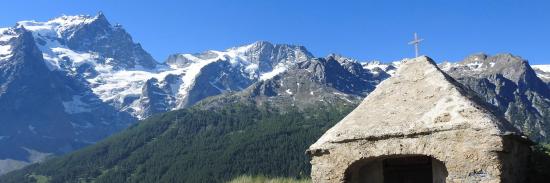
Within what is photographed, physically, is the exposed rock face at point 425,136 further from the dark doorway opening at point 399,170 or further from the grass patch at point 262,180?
the grass patch at point 262,180

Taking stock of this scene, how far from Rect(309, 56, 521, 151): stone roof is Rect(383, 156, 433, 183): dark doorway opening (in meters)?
2.09

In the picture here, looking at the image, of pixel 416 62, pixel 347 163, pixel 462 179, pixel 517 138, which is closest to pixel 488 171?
pixel 462 179

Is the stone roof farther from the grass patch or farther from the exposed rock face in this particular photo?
the grass patch

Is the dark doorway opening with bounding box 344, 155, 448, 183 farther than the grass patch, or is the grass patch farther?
the grass patch

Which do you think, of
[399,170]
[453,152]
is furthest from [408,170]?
[453,152]

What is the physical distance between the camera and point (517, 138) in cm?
1264

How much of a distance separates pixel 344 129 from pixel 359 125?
34 cm

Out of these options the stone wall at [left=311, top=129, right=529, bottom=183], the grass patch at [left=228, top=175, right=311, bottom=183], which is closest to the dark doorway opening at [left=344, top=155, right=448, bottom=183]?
the stone wall at [left=311, top=129, right=529, bottom=183]

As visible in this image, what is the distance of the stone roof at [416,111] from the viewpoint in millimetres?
12305

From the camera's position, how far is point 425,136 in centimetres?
1238

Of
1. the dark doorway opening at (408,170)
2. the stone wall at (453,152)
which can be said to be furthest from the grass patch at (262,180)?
the stone wall at (453,152)

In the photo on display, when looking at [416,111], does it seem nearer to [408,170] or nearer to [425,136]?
[425,136]

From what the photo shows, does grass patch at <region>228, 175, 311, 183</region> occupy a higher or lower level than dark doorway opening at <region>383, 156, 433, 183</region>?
lower

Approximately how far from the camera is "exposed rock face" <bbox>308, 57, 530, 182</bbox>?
1191 cm
